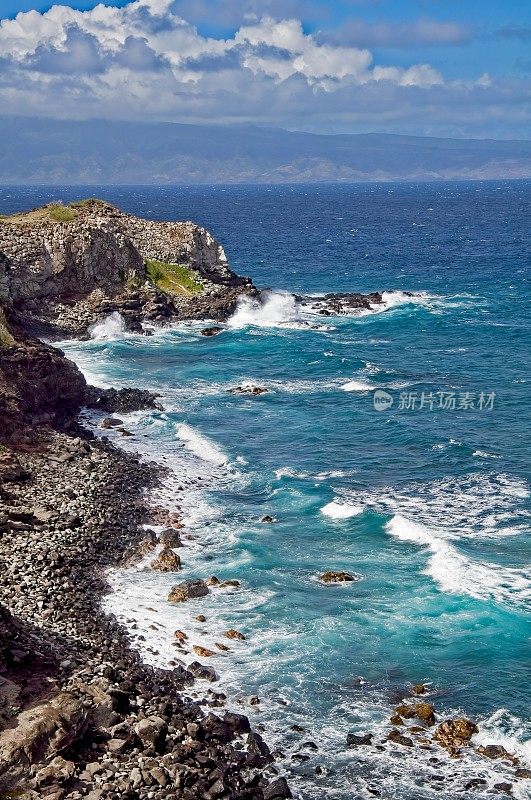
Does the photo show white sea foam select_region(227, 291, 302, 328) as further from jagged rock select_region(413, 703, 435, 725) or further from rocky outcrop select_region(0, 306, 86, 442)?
jagged rock select_region(413, 703, 435, 725)

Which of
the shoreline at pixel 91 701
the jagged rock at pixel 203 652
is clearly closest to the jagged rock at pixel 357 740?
the shoreline at pixel 91 701

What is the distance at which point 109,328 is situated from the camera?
80312mm

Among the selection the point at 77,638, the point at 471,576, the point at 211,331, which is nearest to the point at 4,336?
the point at 211,331

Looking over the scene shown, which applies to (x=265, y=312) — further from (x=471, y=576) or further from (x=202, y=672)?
(x=202, y=672)

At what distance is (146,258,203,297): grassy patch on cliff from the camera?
89750 millimetres

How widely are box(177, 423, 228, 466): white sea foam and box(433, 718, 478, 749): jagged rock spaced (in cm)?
2596

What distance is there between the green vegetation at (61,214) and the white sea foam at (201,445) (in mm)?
36598

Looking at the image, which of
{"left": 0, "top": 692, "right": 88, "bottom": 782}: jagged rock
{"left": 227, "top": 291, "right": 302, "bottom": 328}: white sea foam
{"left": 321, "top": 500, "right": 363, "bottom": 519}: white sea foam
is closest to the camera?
{"left": 0, "top": 692, "right": 88, "bottom": 782}: jagged rock

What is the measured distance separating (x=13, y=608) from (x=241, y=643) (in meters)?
8.42

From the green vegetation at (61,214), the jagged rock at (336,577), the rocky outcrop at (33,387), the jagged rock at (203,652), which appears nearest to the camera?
the jagged rock at (203,652)

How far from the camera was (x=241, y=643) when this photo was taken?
1296 inches

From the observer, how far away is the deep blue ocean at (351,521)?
29.0 metres

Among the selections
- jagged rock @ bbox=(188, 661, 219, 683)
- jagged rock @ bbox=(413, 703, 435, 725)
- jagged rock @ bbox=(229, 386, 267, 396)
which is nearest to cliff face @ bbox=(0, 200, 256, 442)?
jagged rock @ bbox=(229, 386, 267, 396)

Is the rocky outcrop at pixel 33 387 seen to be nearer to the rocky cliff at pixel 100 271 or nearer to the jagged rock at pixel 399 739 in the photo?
the rocky cliff at pixel 100 271
